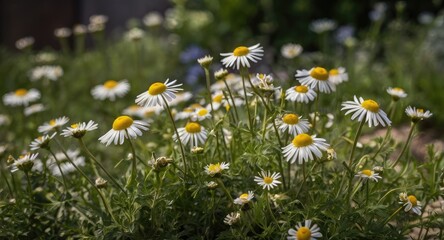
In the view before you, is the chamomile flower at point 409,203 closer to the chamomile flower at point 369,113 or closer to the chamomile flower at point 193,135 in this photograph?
Result: the chamomile flower at point 369,113

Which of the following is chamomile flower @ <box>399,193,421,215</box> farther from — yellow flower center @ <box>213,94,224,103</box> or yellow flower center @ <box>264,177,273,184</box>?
yellow flower center @ <box>213,94,224,103</box>

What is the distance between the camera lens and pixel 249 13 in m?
5.87

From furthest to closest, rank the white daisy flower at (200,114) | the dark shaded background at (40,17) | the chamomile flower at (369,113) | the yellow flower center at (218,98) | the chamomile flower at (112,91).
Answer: the dark shaded background at (40,17), the chamomile flower at (112,91), the yellow flower center at (218,98), the white daisy flower at (200,114), the chamomile flower at (369,113)

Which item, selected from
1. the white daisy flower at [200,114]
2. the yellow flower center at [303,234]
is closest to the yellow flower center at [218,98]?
the white daisy flower at [200,114]

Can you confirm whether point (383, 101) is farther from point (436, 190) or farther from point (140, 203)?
point (140, 203)

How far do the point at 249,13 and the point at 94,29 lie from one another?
1870 millimetres

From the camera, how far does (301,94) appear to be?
7.32 feet

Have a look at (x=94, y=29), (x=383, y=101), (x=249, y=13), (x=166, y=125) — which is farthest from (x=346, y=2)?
(x=166, y=125)

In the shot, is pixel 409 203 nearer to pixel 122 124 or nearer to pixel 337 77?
pixel 337 77

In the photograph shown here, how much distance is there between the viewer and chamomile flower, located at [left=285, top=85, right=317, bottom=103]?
2215 mm

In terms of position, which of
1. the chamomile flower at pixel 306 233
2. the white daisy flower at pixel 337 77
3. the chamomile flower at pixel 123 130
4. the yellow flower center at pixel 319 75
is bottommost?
the chamomile flower at pixel 306 233

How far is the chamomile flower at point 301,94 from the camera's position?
2.21 m

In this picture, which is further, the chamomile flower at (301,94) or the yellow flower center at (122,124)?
the chamomile flower at (301,94)

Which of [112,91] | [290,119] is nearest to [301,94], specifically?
[290,119]
